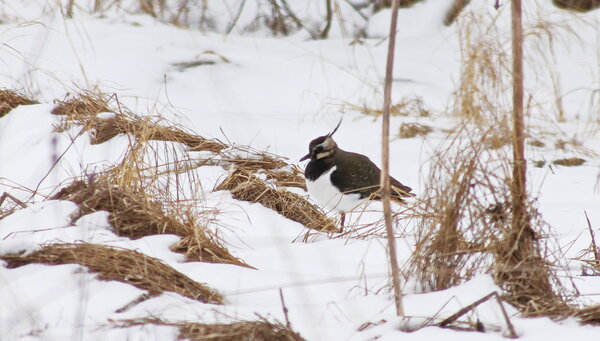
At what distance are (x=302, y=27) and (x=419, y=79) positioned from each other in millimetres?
1341

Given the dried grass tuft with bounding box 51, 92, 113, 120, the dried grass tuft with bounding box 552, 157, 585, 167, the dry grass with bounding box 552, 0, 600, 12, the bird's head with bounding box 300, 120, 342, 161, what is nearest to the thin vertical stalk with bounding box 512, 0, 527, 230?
the bird's head with bounding box 300, 120, 342, 161

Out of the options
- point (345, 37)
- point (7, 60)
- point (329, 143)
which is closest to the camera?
point (329, 143)

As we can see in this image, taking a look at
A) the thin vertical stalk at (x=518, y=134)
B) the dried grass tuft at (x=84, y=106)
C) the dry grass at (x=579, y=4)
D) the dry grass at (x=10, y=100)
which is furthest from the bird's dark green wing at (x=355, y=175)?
the dry grass at (x=579, y=4)

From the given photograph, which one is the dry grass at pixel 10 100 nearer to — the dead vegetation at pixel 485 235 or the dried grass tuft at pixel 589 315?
the dead vegetation at pixel 485 235

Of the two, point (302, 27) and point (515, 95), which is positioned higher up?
point (515, 95)

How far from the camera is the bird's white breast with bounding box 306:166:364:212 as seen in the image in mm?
4008

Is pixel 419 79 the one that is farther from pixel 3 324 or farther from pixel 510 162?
pixel 3 324

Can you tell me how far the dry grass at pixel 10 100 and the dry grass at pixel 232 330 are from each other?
3.26 m

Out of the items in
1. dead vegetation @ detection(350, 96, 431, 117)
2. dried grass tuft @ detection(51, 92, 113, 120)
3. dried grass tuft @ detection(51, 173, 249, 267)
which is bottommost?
dead vegetation @ detection(350, 96, 431, 117)

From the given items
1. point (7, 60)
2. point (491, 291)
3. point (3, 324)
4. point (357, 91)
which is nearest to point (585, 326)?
point (491, 291)

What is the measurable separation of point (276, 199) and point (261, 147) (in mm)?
1040

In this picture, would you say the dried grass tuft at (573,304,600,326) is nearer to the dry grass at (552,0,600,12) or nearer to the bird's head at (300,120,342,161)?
the bird's head at (300,120,342,161)

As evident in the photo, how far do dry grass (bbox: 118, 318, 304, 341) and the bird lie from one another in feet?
5.46

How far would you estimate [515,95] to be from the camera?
2.51 m
